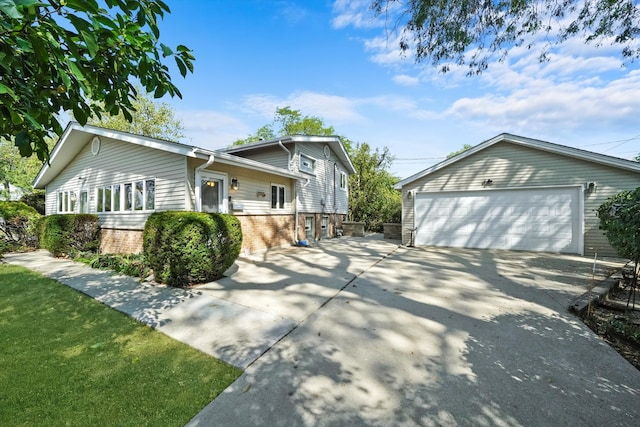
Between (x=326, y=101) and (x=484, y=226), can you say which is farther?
(x=326, y=101)

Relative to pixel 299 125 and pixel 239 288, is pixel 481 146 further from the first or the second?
pixel 299 125

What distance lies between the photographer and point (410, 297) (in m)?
4.75

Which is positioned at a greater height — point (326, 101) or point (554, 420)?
point (326, 101)

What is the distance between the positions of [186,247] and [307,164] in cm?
855

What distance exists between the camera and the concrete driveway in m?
2.13

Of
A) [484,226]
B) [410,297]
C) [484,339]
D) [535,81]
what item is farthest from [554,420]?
[484,226]

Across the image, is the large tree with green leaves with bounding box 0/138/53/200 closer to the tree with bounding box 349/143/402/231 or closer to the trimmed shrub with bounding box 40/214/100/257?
the trimmed shrub with bounding box 40/214/100/257

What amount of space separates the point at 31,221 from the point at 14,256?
9.79ft

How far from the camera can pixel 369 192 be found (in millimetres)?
19672

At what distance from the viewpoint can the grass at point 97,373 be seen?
2150 mm

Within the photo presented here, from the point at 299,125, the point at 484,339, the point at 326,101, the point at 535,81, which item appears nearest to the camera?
the point at 484,339

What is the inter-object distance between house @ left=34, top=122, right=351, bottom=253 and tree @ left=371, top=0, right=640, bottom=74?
5.26 m

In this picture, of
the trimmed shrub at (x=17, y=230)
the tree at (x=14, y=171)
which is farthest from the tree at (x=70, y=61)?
the tree at (x=14, y=171)

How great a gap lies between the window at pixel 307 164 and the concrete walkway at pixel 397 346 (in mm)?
7172
